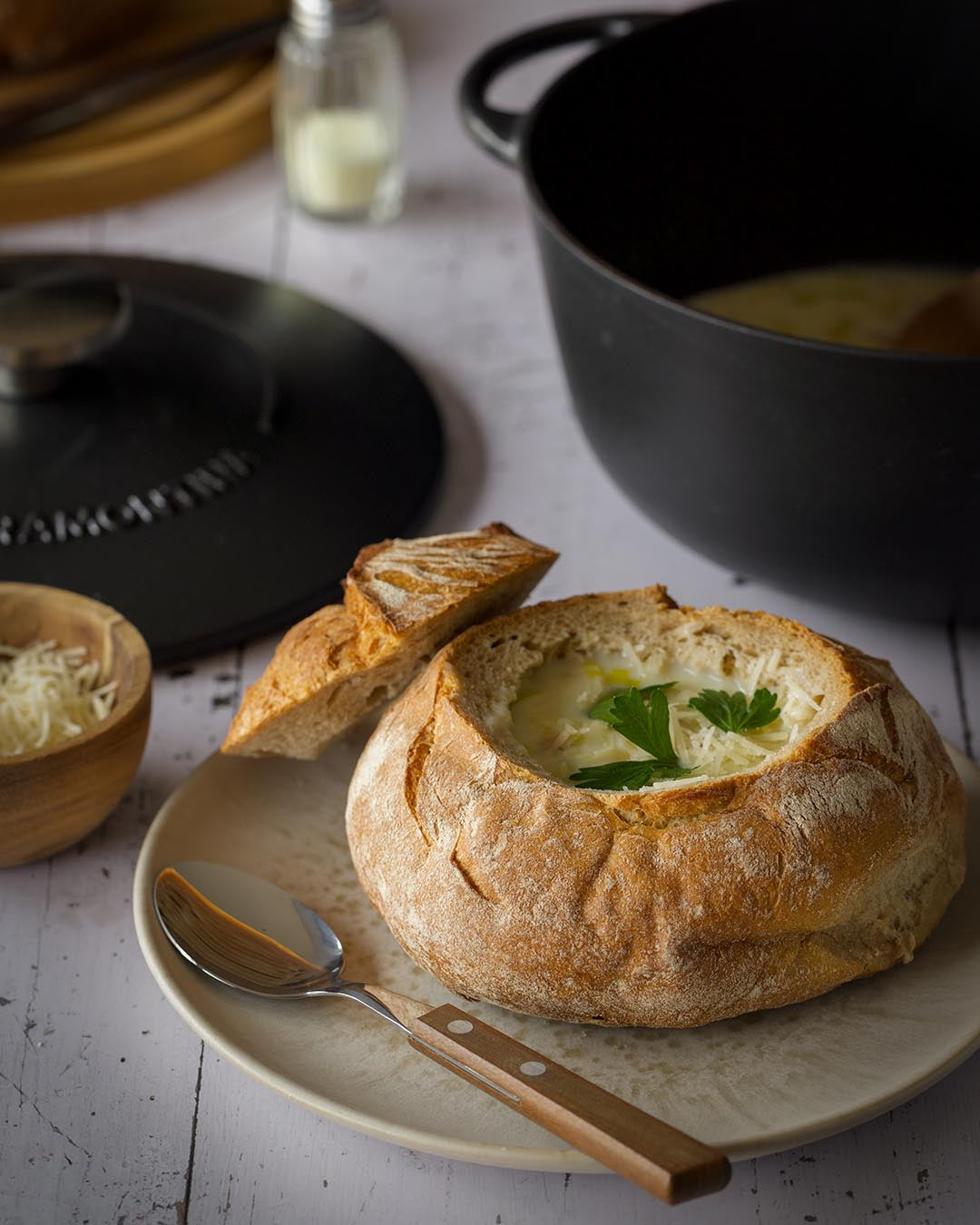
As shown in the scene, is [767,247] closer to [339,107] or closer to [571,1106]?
[339,107]

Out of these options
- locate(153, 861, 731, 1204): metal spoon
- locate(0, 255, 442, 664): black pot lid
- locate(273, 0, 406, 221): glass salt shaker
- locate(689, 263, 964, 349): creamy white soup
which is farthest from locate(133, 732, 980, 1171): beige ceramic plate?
locate(273, 0, 406, 221): glass salt shaker

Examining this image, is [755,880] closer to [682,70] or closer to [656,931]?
[656,931]

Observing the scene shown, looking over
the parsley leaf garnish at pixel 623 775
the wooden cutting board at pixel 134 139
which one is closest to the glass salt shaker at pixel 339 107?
the wooden cutting board at pixel 134 139

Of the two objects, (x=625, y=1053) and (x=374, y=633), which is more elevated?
(x=374, y=633)

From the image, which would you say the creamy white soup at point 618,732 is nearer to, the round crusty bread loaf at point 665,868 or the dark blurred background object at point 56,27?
the round crusty bread loaf at point 665,868

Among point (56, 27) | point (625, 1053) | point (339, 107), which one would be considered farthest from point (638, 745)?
point (56, 27)

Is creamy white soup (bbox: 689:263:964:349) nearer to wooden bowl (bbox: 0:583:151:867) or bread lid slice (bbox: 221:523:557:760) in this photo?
bread lid slice (bbox: 221:523:557:760)

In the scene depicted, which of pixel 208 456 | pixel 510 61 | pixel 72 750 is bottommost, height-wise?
pixel 208 456
